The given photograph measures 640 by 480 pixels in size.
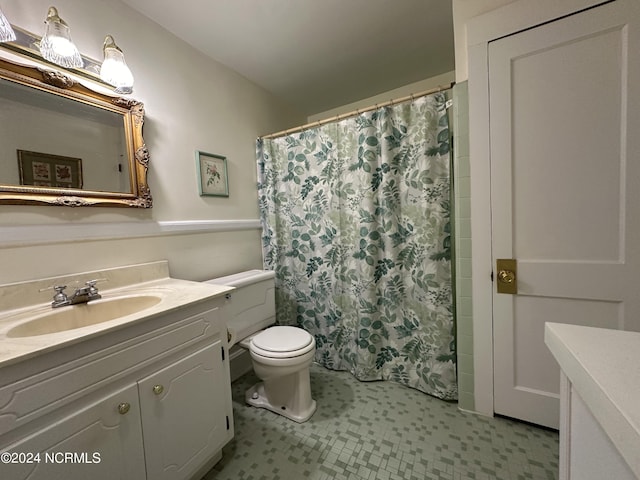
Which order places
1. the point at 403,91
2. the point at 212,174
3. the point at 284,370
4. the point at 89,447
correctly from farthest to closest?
the point at 403,91 < the point at 212,174 < the point at 284,370 < the point at 89,447

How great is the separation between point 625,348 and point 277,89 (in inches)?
97.8

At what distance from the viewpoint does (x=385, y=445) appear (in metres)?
1.27

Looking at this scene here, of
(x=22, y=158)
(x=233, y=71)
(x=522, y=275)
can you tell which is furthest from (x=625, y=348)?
(x=233, y=71)

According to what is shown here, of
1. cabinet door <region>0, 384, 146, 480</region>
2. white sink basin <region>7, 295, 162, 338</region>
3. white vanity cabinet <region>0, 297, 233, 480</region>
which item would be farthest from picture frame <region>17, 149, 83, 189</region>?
cabinet door <region>0, 384, 146, 480</region>

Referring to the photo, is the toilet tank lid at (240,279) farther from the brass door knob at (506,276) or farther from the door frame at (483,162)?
the brass door knob at (506,276)

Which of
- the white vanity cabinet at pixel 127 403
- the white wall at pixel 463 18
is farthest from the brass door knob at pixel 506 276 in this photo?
the white vanity cabinet at pixel 127 403

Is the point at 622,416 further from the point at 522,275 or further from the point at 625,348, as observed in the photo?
the point at 522,275

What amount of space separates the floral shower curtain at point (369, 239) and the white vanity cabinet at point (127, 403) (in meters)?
0.91

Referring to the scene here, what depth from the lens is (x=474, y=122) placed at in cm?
129

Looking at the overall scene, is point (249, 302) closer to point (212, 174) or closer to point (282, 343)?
point (282, 343)

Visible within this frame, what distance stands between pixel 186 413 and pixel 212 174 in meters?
1.39

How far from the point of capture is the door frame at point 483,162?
1174 millimetres

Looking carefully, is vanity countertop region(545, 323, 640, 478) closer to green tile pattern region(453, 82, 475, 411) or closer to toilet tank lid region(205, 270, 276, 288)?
green tile pattern region(453, 82, 475, 411)

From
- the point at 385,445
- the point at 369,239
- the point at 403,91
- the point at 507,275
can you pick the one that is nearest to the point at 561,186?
the point at 507,275
